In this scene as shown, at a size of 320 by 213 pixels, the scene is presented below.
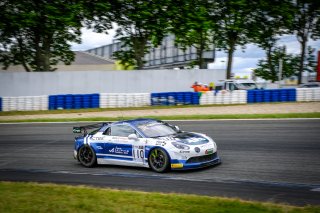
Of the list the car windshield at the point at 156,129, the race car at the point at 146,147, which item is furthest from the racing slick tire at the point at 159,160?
the car windshield at the point at 156,129

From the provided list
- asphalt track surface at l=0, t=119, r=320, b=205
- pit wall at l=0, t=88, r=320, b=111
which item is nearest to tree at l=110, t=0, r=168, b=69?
pit wall at l=0, t=88, r=320, b=111

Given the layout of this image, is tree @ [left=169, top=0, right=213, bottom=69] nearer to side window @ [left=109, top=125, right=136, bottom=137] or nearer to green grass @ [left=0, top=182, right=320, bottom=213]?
side window @ [left=109, top=125, right=136, bottom=137]

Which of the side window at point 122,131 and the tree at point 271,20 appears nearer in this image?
the side window at point 122,131

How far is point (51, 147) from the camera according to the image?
1495cm

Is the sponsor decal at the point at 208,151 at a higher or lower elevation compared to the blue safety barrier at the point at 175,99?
lower

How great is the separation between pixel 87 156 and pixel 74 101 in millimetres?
15905

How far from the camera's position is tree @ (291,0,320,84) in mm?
43884

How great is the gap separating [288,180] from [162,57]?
57.1 metres

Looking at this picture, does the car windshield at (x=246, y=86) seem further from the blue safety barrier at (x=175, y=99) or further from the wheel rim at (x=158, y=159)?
the wheel rim at (x=158, y=159)

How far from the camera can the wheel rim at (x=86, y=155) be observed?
1195 cm

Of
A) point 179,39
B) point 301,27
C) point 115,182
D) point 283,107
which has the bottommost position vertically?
point 115,182

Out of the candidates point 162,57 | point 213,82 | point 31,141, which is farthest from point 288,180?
point 162,57

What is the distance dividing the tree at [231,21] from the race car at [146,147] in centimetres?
2569

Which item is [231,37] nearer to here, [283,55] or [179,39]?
[179,39]
